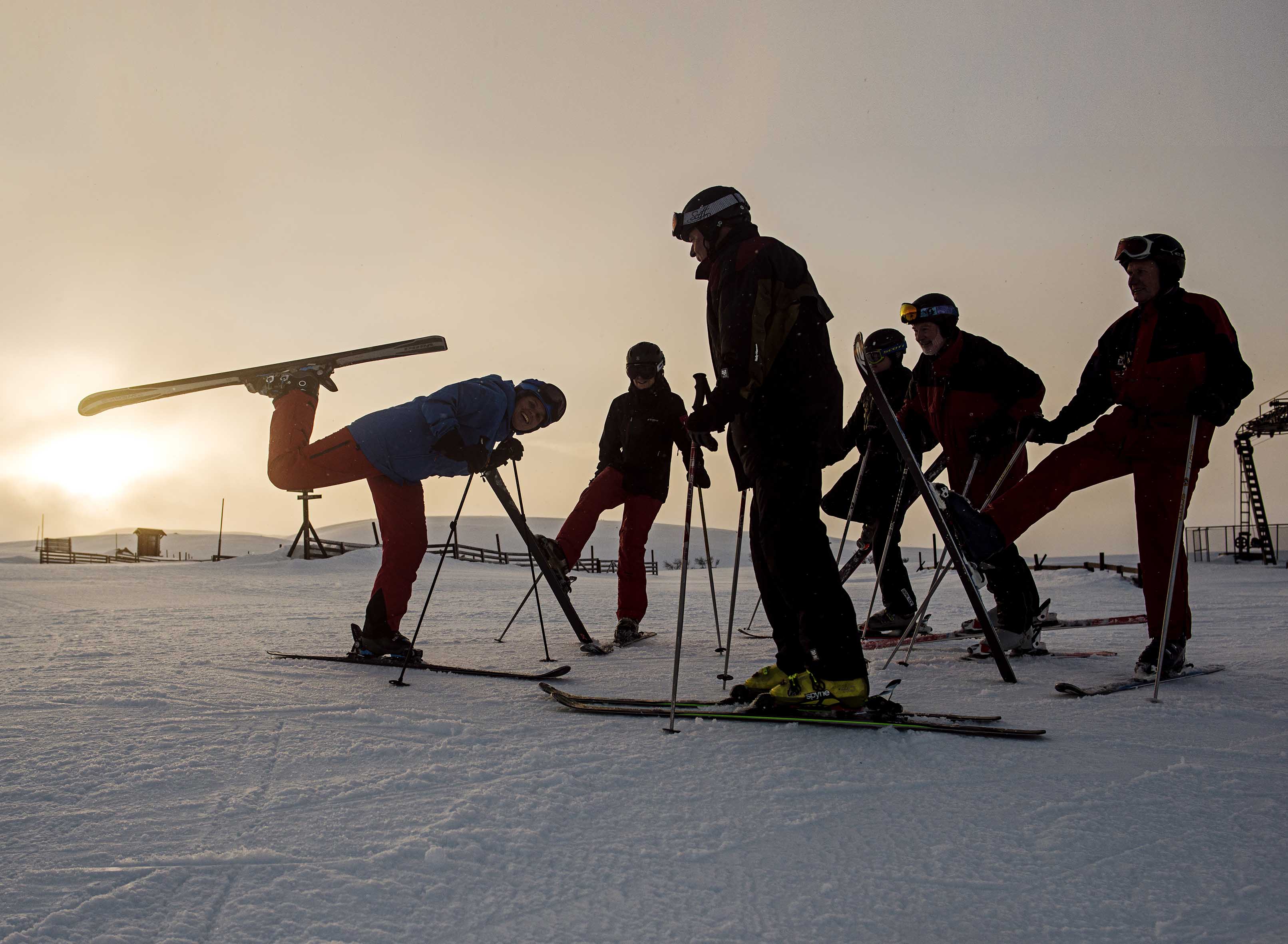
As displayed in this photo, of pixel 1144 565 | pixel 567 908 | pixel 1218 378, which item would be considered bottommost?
pixel 567 908

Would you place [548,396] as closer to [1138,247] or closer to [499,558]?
[1138,247]

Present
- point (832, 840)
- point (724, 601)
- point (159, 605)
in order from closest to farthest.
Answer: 1. point (832, 840)
2. point (159, 605)
3. point (724, 601)

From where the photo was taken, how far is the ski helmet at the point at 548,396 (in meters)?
4.52

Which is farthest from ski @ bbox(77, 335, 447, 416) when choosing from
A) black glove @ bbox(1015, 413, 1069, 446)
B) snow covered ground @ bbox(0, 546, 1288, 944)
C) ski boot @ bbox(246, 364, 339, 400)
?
black glove @ bbox(1015, 413, 1069, 446)

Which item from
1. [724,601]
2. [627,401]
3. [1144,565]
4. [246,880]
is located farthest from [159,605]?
[1144,565]

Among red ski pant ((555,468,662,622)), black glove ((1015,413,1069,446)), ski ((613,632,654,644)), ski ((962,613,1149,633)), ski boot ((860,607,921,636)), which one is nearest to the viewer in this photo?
black glove ((1015,413,1069,446))

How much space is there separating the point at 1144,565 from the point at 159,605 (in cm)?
783

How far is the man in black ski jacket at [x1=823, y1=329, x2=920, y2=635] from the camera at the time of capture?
17.0ft

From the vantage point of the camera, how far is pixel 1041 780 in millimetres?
1877

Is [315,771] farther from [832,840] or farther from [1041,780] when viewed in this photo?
[1041,780]

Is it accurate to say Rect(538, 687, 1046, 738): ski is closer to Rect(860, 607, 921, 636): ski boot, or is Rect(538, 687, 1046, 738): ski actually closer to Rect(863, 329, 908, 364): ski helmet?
Rect(860, 607, 921, 636): ski boot

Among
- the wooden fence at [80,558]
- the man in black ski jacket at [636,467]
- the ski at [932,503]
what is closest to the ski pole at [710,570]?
the man in black ski jacket at [636,467]

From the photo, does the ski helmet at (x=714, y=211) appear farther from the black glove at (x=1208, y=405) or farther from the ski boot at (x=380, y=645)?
the ski boot at (x=380, y=645)

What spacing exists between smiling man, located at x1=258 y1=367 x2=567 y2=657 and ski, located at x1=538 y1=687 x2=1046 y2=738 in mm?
1712
